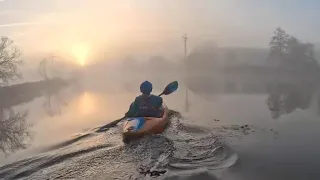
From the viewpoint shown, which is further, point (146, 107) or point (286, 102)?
point (286, 102)

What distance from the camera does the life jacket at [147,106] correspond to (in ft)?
47.1

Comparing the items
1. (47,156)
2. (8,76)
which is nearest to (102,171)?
(47,156)

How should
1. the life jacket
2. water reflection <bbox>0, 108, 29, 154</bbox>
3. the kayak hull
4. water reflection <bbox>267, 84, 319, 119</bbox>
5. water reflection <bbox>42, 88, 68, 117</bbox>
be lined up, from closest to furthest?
the kayak hull, the life jacket, water reflection <bbox>0, 108, 29, 154</bbox>, water reflection <bbox>267, 84, 319, 119</bbox>, water reflection <bbox>42, 88, 68, 117</bbox>

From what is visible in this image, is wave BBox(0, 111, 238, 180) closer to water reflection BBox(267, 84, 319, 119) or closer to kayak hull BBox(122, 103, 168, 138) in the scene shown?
kayak hull BBox(122, 103, 168, 138)

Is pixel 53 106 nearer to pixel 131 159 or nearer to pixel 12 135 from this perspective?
pixel 12 135

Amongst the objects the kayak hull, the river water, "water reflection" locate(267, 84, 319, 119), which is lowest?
"water reflection" locate(267, 84, 319, 119)

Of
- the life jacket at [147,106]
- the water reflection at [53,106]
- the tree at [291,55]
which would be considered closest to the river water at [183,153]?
the life jacket at [147,106]

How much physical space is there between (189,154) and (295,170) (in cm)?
344

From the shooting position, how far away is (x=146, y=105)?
48.1 feet

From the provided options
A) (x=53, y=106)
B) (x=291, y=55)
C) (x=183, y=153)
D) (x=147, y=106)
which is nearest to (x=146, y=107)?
(x=147, y=106)

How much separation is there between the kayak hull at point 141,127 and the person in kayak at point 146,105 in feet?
1.99

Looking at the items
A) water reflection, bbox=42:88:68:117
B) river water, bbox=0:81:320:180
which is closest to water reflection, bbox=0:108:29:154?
river water, bbox=0:81:320:180

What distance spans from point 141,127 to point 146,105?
198cm

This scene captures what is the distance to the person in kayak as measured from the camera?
47.2 ft
